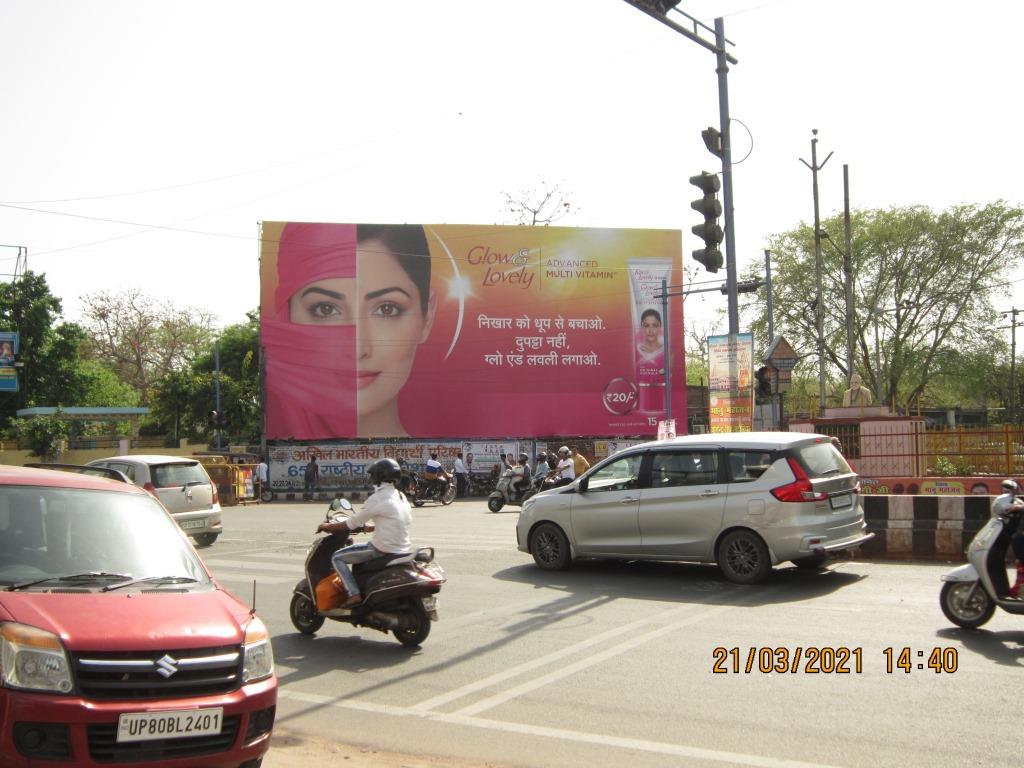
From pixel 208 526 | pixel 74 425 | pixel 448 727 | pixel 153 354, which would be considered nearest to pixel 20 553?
pixel 448 727

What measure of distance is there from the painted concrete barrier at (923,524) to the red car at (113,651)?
10.0 m

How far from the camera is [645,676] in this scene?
691 centimetres

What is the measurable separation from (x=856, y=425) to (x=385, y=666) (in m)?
17.9

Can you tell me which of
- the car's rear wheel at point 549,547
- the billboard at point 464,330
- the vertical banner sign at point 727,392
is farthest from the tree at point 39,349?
the car's rear wheel at point 549,547

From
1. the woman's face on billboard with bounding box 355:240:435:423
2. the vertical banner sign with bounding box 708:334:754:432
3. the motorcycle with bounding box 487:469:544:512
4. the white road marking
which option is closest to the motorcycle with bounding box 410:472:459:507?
the motorcycle with bounding box 487:469:544:512

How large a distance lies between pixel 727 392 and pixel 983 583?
44.8 feet

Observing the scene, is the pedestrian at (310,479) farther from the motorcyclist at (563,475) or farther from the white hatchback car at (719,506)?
the white hatchback car at (719,506)

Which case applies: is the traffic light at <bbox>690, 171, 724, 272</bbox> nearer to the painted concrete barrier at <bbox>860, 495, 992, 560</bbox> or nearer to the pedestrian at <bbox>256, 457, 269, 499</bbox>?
Result: the painted concrete barrier at <bbox>860, 495, 992, 560</bbox>

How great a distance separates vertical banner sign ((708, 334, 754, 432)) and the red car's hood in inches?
644

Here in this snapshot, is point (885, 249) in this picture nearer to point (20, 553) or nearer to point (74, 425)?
point (74, 425)

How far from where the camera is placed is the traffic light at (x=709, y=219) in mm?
11922

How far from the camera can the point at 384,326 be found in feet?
128

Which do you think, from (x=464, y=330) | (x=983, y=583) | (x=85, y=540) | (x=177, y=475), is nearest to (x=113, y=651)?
(x=85, y=540)

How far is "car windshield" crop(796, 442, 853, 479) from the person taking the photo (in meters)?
10.5
